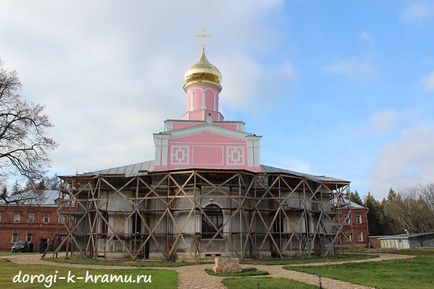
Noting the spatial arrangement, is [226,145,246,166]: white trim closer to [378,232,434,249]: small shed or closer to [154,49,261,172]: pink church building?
[154,49,261,172]: pink church building

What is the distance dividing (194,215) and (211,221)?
4.04 ft

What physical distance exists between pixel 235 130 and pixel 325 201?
8.45 meters

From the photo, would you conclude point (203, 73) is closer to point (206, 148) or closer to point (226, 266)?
point (206, 148)

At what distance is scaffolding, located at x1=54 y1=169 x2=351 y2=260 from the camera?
73.8 ft

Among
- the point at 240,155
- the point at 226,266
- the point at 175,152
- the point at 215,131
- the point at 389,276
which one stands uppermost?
the point at 215,131

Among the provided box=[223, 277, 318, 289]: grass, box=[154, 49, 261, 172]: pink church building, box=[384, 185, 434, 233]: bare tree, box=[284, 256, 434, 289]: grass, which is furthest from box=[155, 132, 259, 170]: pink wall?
box=[384, 185, 434, 233]: bare tree

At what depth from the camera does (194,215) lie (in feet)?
72.6

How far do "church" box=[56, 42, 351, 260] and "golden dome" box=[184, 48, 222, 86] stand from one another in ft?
13.4

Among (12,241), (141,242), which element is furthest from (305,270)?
(12,241)

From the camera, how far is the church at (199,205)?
22.6 m

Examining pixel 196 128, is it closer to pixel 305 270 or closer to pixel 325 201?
pixel 325 201

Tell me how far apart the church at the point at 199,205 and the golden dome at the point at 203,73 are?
4084 millimetres

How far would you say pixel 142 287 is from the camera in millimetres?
10445

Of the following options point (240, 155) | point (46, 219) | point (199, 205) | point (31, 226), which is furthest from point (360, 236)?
point (31, 226)
